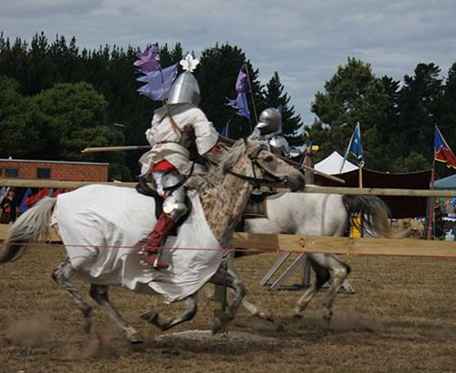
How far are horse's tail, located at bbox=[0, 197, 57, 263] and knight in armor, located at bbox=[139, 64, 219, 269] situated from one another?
35.1 inches

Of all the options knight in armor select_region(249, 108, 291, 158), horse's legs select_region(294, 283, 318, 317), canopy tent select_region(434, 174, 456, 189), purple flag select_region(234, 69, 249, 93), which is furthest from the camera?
canopy tent select_region(434, 174, 456, 189)

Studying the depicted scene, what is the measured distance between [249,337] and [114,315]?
140 cm

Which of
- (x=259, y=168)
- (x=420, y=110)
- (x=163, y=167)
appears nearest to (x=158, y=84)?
(x=163, y=167)

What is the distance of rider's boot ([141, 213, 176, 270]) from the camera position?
7613 millimetres

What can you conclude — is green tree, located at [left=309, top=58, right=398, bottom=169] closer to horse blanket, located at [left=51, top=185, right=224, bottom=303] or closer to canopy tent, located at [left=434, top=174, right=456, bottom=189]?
canopy tent, located at [left=434, top=174, right=456, bottom=189]

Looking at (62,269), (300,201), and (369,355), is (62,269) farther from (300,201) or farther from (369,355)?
(300,201)

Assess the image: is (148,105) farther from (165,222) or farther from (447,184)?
(165,222)

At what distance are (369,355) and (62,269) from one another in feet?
8.80

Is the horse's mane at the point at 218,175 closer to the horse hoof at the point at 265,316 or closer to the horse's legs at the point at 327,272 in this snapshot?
the horse hoof at the point at 265,316

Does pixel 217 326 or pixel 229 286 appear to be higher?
pixel 229 286

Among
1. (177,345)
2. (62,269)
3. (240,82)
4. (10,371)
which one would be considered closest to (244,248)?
(177,345)

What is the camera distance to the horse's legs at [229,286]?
26.4ft

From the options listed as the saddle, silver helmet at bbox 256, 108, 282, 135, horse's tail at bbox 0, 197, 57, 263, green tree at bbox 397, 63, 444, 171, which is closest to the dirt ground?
horse's tail at bbox 0, 197, 57, 263

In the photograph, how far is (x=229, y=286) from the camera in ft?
26.5
